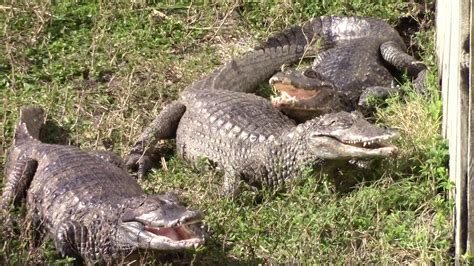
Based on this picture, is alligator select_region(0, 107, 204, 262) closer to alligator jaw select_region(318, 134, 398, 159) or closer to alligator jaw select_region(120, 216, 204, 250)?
alligator jaw select_region(120, 216, 204, 250)

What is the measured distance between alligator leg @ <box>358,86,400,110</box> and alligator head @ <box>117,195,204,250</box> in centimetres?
272

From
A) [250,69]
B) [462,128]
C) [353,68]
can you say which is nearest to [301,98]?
[250,69]

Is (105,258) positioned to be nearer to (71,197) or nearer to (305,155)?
(71,197)

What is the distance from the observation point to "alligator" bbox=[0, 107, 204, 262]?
6016mm

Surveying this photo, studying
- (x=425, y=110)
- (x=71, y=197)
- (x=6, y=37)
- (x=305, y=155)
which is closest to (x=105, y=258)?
(x=71, y=197)

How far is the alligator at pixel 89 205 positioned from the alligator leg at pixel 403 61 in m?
2.68

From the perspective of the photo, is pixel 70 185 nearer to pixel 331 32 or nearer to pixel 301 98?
pixel 301 98

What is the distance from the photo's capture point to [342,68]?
29.6 ft

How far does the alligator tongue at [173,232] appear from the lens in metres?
6.00

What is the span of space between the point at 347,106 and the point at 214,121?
1273mm

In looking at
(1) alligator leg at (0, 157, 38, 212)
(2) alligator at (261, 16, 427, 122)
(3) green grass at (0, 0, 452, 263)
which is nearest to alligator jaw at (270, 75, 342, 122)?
(2) alligator at (261, 16, 427, 122)

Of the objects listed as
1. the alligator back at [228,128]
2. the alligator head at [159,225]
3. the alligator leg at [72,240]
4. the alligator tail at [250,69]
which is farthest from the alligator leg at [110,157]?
the alligator tail at [250,69]

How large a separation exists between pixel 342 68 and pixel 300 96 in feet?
3.17

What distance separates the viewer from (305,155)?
24.5ft
